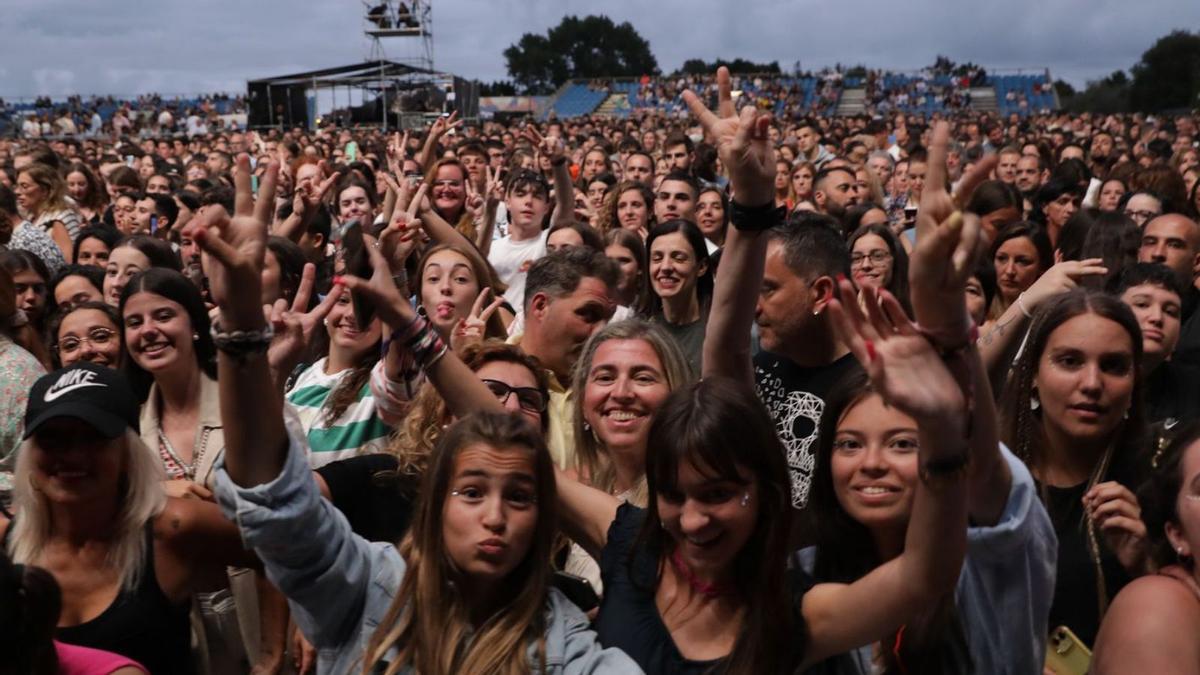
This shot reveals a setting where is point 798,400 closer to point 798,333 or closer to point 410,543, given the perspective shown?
point 798,333

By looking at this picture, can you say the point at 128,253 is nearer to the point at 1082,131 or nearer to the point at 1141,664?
the point at 1141,664

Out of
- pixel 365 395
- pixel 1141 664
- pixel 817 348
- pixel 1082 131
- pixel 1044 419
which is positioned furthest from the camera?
pixel 1082 131

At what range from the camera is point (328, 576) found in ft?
7.78

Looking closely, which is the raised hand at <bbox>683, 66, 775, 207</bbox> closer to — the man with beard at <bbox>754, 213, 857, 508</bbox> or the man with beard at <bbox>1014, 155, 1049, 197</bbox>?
the man with beard at <bbox>754, 213, 857, 508</bbox>

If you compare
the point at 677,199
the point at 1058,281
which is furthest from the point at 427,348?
the point at 677,199

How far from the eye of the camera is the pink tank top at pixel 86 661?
2.28m

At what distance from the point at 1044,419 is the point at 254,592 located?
2.20 metres

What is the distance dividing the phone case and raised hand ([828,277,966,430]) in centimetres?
98

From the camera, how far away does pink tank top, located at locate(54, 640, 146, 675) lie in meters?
2.28

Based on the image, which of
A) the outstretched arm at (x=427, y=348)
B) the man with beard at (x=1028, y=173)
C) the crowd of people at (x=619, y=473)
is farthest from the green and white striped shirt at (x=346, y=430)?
the man with beard at (x=1028, y=173)

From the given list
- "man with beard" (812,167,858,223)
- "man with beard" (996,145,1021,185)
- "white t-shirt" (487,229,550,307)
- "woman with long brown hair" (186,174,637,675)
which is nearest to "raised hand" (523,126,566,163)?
"white t-shirt" (487,229,550,307)

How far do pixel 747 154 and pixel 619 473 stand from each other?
94 cm

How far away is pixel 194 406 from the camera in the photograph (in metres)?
3.95

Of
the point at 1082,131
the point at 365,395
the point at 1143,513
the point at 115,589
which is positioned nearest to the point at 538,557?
the point at 115,589
